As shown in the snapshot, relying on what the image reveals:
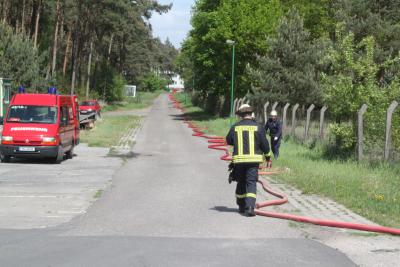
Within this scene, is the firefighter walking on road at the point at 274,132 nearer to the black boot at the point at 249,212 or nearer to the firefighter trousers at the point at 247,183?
the firefighter trousers at the point at 247,183

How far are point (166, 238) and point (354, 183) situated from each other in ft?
20.3

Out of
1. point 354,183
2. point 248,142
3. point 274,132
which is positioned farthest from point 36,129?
point 248,142

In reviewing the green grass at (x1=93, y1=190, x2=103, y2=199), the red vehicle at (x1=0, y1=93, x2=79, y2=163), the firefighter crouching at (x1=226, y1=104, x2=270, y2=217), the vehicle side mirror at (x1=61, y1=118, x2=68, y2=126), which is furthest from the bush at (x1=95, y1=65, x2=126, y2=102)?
the firefighter crouching at (x1=226, y1=104, x2=270, y2=217)

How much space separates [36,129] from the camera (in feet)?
61.4

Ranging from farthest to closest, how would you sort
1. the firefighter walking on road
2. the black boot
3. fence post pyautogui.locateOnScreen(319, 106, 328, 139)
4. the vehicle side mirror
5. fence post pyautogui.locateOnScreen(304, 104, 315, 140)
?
fence post pyautogui.locateOnScreen(304, 104, 315, 140)
fence post pyautogui.locateOnScreen(319, 106, 328, 139)
the vehicle side mirror
the firefighter walking on road
the black boot

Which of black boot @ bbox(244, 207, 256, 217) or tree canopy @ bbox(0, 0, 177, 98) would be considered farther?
tree canopy @ bbox(0, 0, 177, 98)

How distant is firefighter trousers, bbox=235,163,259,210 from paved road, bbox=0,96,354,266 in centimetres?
27

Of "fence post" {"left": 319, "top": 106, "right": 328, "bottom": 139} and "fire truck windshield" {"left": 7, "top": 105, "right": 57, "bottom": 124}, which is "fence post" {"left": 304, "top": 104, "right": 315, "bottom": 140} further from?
"fire truck windshield" {"left": 7, "top": 105, "right": 57, "bottom": 124}

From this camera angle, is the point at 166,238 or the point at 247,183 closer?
the point at 166,238

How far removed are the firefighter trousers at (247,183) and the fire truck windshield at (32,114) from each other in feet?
35.3

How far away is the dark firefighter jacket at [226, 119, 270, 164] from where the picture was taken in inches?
381

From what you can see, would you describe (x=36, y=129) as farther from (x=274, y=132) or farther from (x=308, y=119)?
(x=308, y=119)

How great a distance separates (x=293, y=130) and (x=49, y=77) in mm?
25667

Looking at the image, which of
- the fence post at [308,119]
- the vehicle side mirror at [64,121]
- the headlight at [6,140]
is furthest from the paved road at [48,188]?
the fence post at [308,119]
